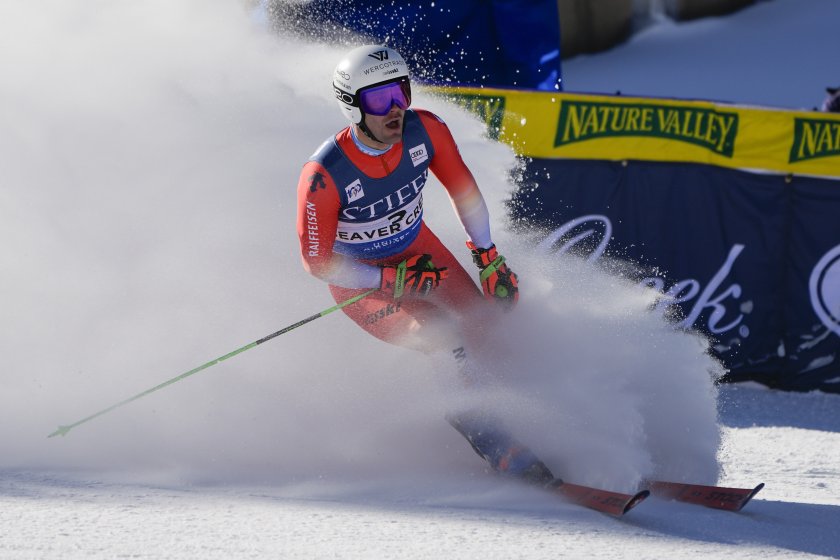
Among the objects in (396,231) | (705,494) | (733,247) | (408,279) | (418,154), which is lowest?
(705,494)

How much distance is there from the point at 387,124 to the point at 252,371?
153cm

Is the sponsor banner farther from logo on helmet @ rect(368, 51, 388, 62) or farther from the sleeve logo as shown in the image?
logo on helmet @ rect(368, 51, 388, 62)

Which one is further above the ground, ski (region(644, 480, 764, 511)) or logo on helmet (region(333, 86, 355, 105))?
logo on helmet (region(333, 86, 355, 105))

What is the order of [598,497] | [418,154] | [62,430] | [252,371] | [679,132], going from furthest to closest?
[679,132] → [252,371] → [418,154] → [62,430] → [598,497]

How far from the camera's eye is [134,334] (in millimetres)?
5609

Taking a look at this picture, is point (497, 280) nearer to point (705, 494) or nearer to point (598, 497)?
point (598, 497)

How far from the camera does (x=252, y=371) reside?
214 inches

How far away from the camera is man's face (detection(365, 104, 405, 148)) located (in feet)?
15.1

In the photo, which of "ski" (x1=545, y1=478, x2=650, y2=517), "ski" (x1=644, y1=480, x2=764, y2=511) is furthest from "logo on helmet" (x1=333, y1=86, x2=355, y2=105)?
"ski" (x1=644, y1=480, x2=764, y2=511)

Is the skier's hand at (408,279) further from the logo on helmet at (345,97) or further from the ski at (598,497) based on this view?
the ski at (598,497)

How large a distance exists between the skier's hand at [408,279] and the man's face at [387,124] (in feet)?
1.81

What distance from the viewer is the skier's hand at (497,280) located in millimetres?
4992

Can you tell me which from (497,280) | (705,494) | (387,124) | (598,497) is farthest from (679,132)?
(598,497)

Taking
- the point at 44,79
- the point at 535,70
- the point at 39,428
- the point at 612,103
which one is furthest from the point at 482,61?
the point at 39,428
